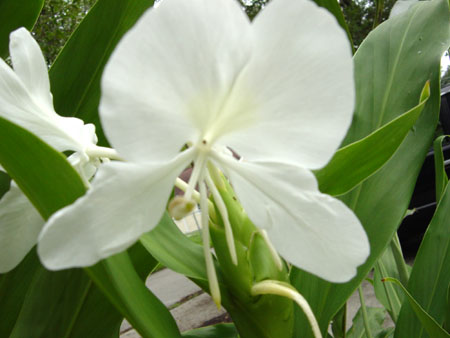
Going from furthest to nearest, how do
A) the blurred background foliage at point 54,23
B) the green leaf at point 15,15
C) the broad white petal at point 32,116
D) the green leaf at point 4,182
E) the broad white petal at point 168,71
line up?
the blurred background foliage at point 54,23 → the green leaf at point 15,15 → the green leaf at point 4,182 → the broad white petal at point 32,116 → the broad white petal at point 168,71

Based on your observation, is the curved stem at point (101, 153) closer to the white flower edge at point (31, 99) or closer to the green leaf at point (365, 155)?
the white flower edge at point (31, 99)

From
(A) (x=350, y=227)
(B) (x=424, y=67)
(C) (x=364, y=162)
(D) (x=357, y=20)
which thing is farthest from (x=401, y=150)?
(D) (x=357, y=20)

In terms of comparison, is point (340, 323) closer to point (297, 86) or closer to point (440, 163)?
point (440, 163)

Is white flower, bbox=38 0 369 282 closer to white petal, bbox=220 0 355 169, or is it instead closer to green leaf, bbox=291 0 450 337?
white petal, bbox=220 0 355 169

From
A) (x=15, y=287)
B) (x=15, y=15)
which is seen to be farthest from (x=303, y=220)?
(x=15, y=15)

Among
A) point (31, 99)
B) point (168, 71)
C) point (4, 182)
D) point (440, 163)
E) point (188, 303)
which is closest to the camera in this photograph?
point (168, 71)

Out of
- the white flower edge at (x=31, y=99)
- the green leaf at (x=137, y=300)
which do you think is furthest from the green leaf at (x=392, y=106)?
the white flower edge at (x=31, y=99)

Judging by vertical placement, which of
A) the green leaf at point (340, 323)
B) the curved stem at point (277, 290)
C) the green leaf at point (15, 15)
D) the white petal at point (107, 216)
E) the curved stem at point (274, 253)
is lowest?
the green leaf at point (340, 323)
